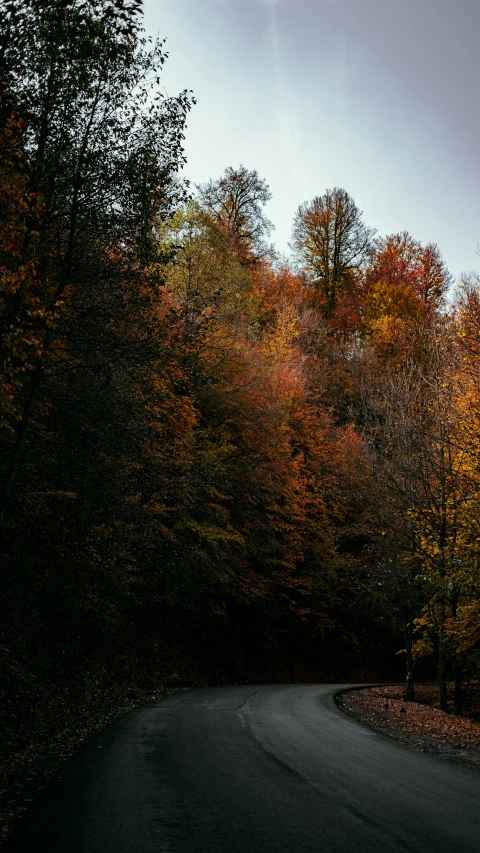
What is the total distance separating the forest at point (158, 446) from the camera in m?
11.5

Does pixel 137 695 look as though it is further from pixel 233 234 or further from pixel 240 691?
pixel 233 234

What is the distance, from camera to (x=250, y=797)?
6.57 meters

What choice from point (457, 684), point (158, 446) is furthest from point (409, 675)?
point (158, 446)

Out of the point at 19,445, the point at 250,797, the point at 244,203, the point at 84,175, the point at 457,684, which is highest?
the point at 244,203

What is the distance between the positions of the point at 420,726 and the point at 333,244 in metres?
47.6

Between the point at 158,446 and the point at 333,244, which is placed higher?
the point at 333,244

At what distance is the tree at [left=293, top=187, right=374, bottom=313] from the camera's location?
5572 cm

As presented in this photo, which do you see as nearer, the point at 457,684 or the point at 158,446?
the point at 158,446

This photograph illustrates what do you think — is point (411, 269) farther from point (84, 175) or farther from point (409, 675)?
point (84, 175)

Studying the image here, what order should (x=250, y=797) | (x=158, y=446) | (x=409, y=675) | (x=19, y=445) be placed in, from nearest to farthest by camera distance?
(x=250, y=797) → (x=19, y=445) → (x=158, y=446) → (x=409, y=675)

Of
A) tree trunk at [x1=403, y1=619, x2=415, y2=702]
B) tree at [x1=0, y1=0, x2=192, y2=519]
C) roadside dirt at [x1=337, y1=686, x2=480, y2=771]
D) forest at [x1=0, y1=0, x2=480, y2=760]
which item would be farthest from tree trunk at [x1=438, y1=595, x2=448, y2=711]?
tree at [x1=0, y1=0, x2=192, y2=519]

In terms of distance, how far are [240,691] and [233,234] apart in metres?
32.4

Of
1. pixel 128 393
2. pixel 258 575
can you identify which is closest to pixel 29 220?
pixel 128 393

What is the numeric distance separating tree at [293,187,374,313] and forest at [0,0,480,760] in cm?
1810
